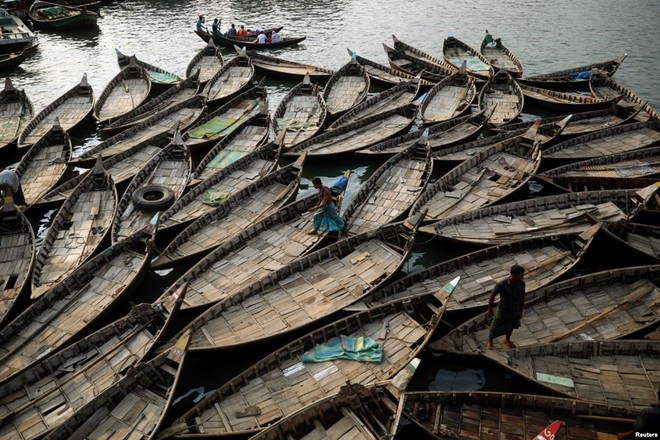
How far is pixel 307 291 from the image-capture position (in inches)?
585

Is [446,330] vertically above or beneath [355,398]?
beneath

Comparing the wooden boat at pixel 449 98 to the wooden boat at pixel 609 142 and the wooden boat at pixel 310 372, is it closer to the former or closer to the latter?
the wooden boat at pixel 609 142

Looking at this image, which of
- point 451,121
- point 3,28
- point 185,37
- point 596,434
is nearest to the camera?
point 596,434

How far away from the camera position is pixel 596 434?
36.0 feet

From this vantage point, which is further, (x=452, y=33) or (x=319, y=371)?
(x=452, y=33)

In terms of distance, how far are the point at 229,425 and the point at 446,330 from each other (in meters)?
6.48

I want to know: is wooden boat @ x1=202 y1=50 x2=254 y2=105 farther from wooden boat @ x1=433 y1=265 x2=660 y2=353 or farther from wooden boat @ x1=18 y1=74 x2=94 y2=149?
wooden boat @ x1=433 y1=265 x2=660 y2=353

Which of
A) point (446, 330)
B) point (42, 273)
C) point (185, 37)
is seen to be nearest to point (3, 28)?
point (185, 37)

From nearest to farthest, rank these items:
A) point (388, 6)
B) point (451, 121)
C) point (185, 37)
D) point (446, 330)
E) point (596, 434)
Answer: point (596, 434) → point (446, 330) → point (451, 121) → point (185, 37) → point (388, 6)

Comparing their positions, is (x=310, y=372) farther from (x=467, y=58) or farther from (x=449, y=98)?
(x=467, y=58)

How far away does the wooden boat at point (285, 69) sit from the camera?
31306 mm

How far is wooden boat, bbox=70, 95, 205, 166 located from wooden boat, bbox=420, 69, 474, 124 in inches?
447

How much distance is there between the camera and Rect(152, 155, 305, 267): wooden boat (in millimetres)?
16266

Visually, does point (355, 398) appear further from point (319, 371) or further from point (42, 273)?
point (42, 273)
